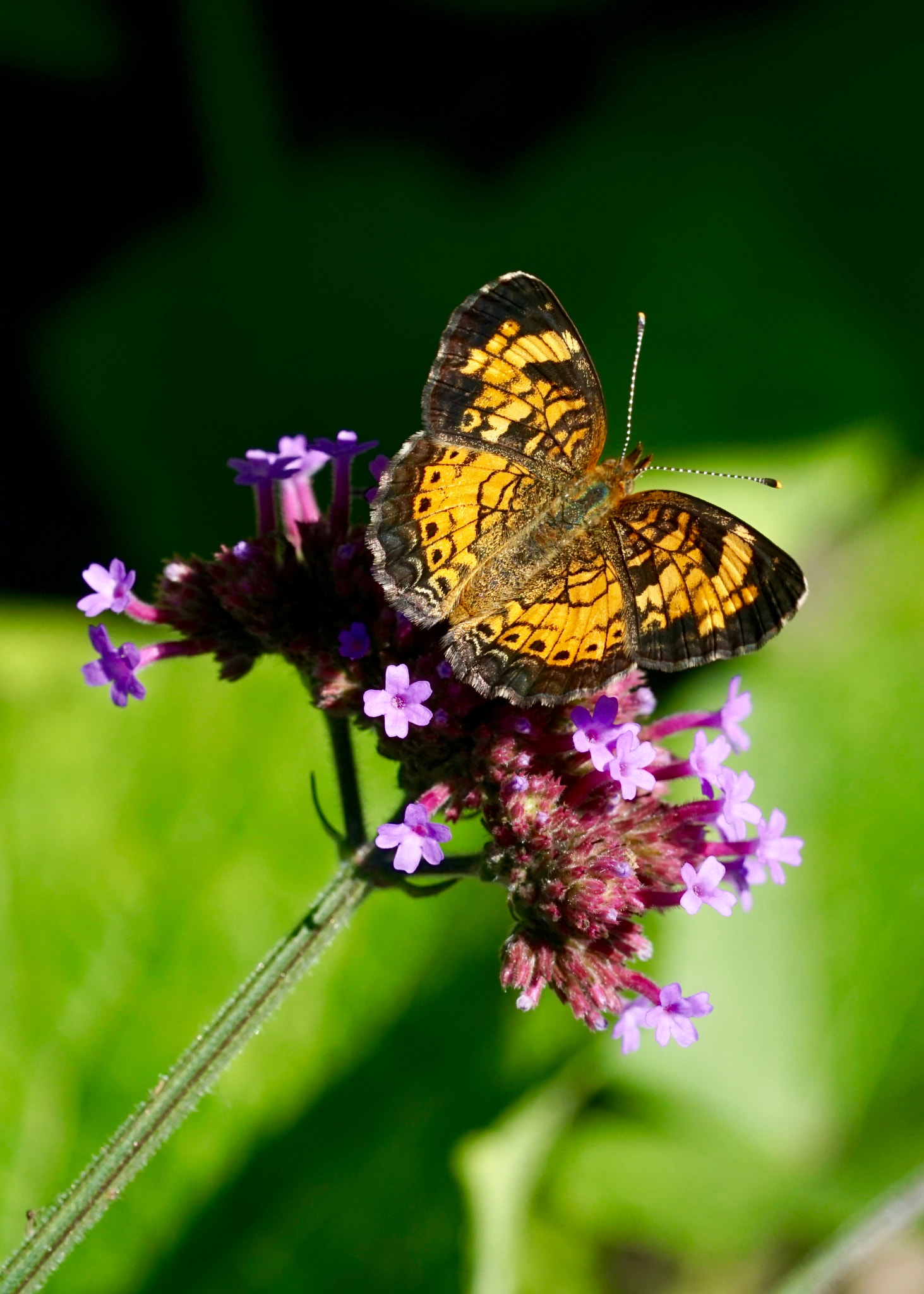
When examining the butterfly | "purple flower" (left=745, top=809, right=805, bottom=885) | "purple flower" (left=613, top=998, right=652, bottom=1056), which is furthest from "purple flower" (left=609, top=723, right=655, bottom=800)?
"purple flower" (left=613, top=998, right=652, bottom=1056)

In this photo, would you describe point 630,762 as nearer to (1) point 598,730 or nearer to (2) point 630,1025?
(1) point 598,730

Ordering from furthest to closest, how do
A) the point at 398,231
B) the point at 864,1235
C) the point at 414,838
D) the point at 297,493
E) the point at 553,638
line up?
1. the point at 398,231
2. the point at 864,1235
3. the point at 297,493
4. the point at 553,638
5. the point at 414,838

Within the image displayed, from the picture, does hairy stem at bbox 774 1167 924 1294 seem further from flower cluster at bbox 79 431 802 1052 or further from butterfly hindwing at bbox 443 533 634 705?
butterfly hindwing at bbox 443 533 634 705

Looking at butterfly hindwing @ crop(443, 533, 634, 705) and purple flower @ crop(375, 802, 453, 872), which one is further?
butterfly hindwing @ crop(443, 533, 634, 705)

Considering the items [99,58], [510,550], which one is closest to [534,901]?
[510,550]

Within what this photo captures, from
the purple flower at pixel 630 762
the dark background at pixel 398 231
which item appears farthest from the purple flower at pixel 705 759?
the dark background at pixel 398 231

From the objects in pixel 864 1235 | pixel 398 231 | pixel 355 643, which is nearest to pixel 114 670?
pixel 355 643
